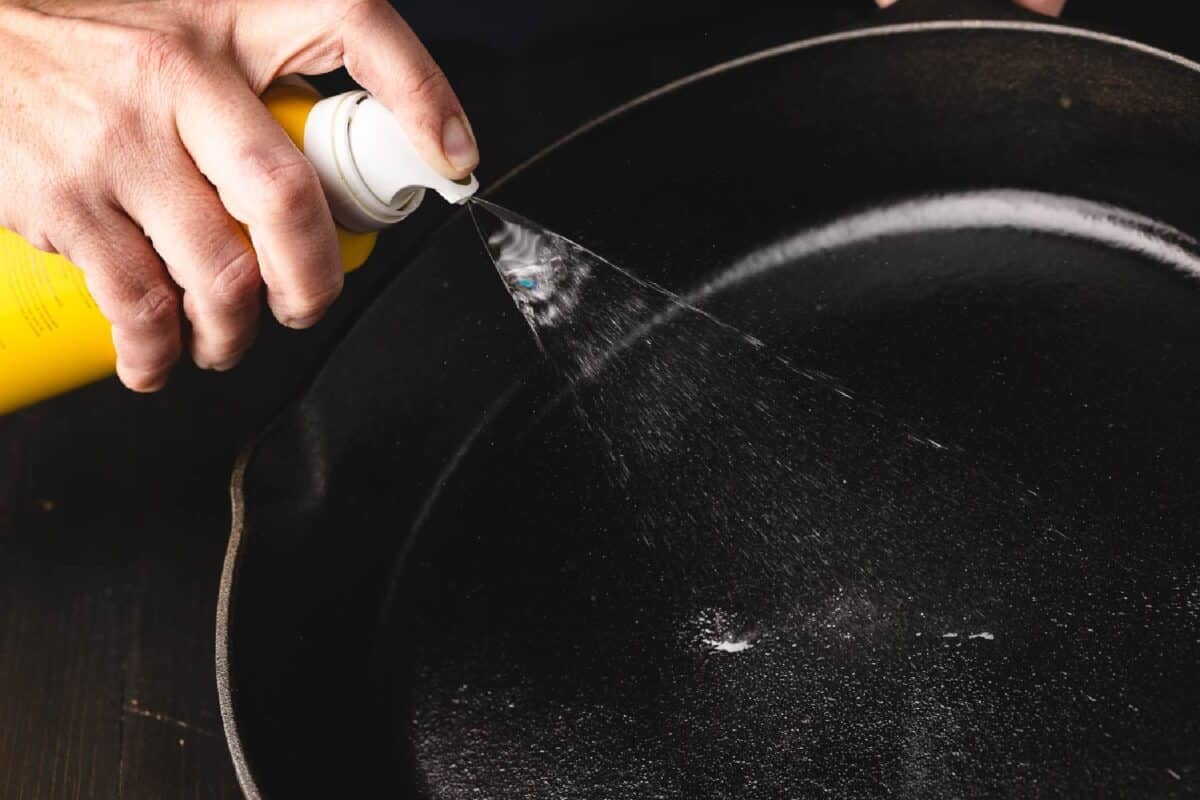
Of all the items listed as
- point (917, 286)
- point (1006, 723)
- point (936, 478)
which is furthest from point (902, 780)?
point (917, 286)

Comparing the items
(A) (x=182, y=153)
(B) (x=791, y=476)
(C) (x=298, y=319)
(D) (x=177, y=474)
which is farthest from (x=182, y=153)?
(B) (x=791, y=476)

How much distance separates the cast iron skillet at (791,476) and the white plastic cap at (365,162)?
0.30 feet

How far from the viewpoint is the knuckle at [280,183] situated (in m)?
0.57

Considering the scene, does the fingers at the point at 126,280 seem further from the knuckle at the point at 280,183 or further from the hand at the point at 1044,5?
the hand at the point at 1044,5

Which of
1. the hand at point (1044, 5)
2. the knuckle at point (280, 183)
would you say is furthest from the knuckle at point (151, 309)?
the hand at point (1044, 5)

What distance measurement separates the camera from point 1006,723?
558mm

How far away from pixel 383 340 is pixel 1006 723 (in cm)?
38

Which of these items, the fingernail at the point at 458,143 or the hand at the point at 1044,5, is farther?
the hand at the point at 1044,5

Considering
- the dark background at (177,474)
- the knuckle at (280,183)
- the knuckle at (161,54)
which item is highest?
the knuckle at (161,54)

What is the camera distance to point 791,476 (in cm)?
68

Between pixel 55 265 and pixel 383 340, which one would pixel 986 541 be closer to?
pixel 383 340

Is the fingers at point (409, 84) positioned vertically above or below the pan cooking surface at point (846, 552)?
above

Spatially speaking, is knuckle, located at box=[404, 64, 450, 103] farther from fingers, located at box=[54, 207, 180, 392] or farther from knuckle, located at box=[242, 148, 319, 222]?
fingers, located at box=[54, 207, 180, 392]

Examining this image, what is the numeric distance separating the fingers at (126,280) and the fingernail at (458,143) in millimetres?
188
